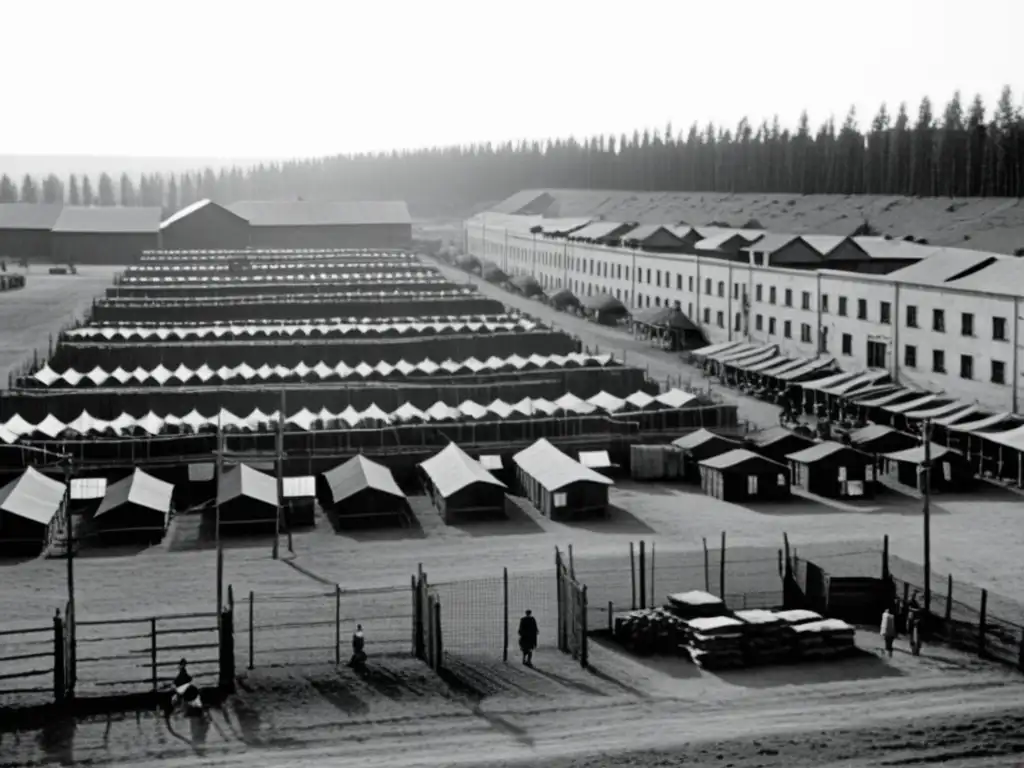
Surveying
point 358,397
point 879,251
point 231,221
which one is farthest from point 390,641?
point 231,221

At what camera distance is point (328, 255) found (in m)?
146

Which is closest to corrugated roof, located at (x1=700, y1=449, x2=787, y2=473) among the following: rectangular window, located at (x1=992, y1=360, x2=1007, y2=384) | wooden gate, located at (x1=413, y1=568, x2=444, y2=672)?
rectangular window, located at (x1=992, y1=360, x2=1007, y2=384)

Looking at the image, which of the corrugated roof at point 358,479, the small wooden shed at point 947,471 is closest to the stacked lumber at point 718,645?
the corrugated roof at point 358,479

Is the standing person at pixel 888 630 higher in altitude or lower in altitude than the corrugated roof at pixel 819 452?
lower

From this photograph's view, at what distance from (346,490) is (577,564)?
410 inches

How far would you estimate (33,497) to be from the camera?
43125 mm

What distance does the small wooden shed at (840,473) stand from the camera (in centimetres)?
4941

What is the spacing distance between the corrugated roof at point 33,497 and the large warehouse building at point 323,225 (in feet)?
391

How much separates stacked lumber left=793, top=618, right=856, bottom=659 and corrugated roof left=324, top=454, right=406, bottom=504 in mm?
18590

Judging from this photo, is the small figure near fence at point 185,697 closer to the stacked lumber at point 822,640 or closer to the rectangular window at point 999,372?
the stacked lumber at point 822,640

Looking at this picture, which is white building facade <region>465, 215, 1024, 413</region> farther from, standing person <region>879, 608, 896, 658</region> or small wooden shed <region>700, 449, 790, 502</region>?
standing person <region>879, 608, 896, 658</region>

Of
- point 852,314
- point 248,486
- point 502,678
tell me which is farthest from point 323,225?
point 502,678

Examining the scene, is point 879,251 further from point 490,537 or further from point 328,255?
point 328,255

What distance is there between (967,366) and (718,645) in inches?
1462
